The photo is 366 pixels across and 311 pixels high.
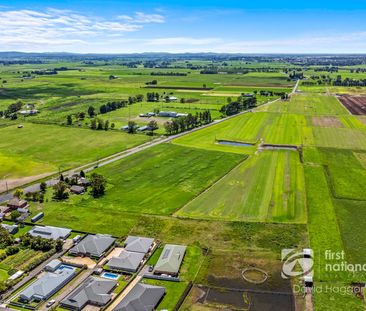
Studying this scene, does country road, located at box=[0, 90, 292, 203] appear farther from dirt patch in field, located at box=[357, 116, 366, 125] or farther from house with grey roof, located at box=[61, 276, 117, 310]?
dirt patch in field, located at box=[357, 116, 366, 125]

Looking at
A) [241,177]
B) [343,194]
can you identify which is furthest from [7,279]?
[343,194]

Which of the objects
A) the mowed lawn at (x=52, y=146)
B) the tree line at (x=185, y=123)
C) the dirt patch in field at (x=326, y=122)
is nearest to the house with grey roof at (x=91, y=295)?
the mowed lawn at (x=52, y=146)

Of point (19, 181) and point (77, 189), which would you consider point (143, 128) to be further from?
point (77, 189)

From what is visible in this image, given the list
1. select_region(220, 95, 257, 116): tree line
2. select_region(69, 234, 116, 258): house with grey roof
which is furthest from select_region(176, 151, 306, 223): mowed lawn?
select_region(220, 95, 257, 116): tree line

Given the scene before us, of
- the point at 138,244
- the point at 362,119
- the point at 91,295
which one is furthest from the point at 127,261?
the point at 362,119

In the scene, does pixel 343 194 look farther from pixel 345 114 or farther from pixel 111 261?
pixel 345 114

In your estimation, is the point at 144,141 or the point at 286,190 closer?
the point at 286,190

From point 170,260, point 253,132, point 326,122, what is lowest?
point 170,260
